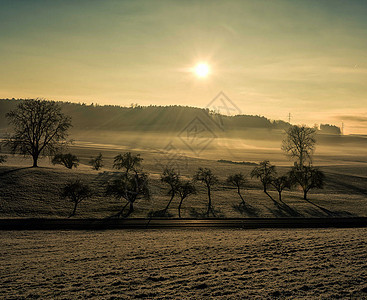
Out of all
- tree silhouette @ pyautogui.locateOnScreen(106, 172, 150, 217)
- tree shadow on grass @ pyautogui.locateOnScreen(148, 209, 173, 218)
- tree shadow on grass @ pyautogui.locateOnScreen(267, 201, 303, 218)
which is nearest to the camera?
tree shadow on grass @ pyautogui.locateOnScreen(148, 209, 173, 218)

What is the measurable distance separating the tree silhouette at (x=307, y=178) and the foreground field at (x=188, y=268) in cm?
3636

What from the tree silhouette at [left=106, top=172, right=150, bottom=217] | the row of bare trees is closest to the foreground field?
the tree silhouette at [left=106, top=172, right=150, bottom=217]

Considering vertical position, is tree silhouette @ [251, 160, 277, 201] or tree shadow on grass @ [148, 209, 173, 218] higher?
tree silhouette @ [251, 160, 277, 201]

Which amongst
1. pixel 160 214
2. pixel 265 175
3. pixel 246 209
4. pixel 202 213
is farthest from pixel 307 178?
pixel 160 214

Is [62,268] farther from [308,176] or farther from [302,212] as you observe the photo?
[308,176]

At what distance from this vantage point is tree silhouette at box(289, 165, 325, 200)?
58.3 metres

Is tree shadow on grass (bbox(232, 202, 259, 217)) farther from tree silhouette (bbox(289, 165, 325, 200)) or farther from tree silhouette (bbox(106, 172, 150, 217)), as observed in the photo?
tree silhouette (bbox(289, 165, 325, 200))

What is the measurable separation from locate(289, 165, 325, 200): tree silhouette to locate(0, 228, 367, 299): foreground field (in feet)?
119

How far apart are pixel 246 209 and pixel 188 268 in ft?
99.9

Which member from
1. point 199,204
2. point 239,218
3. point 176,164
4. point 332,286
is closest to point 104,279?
point 332,286

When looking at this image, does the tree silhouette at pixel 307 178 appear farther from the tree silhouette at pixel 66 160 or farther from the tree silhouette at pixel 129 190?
the tree silhouette at pixel 66 160

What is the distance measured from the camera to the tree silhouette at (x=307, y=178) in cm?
5830

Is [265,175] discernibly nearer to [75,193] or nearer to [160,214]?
[160,214]

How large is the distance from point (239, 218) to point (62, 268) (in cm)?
2720
